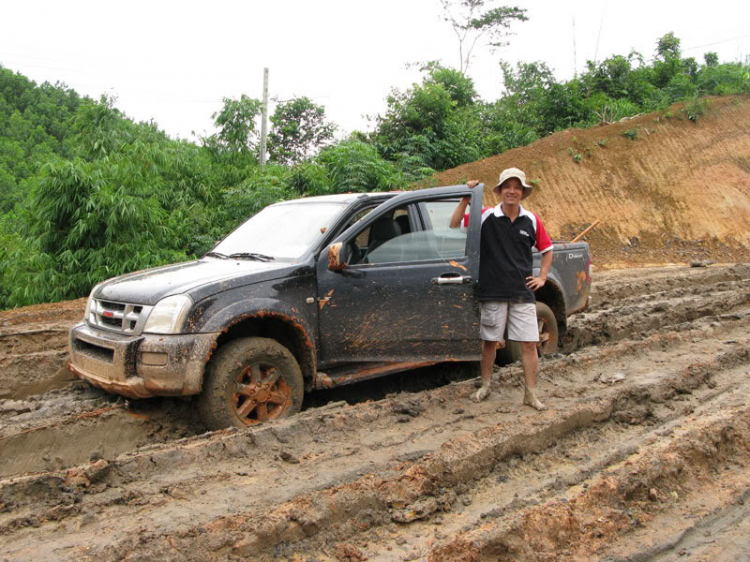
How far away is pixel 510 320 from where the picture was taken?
5.00 meters

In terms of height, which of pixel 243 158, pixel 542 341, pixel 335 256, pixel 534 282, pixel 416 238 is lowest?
pixel 542 341

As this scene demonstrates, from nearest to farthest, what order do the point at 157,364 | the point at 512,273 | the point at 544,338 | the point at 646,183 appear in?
1. the point at 157,364
2. the point at 512,273
3. the point at 544,338
4. the point at 646,183

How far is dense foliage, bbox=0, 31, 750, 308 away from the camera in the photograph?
41.3 ft

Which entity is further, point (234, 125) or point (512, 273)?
point (234, 125)

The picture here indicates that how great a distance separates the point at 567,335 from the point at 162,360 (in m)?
5.14

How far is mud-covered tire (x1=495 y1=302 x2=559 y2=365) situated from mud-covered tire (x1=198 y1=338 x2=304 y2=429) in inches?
96.8

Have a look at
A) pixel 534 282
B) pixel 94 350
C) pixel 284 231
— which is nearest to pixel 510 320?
pixel 534 282

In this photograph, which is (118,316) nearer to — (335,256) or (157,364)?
(157,364)

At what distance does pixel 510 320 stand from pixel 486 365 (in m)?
0.46

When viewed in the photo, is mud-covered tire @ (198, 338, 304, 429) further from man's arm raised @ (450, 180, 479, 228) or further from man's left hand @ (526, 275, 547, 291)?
man's left hand @ (526, 275, 547, 291)

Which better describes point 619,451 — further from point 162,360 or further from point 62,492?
point 62,492

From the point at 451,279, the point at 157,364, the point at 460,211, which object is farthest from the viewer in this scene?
the point at 460,211

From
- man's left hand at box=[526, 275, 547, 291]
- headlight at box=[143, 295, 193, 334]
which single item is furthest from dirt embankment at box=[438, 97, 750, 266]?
headlight at box=[143, 295, 193, 334]

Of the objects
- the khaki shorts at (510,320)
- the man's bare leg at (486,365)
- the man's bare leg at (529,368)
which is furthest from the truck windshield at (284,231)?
the man's bare leg at (529,368)
